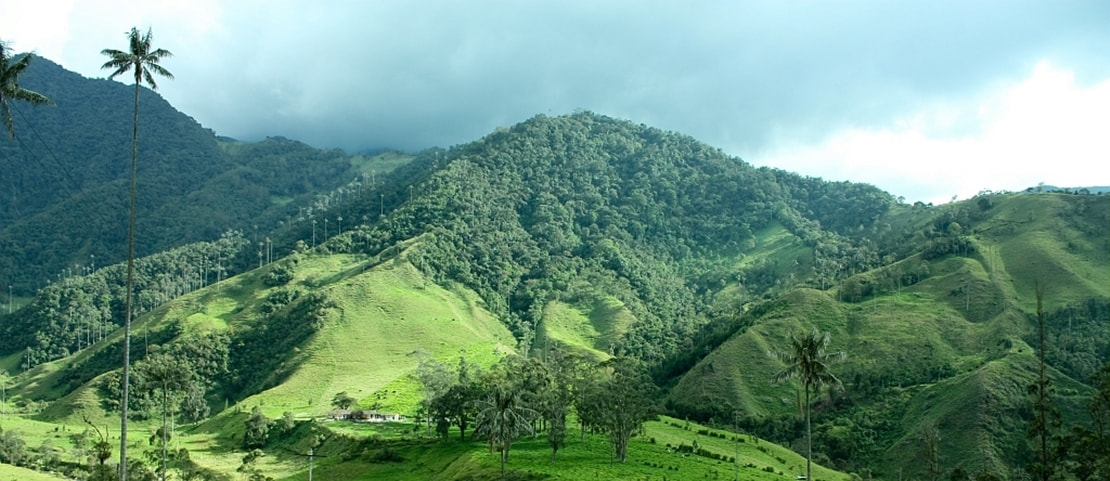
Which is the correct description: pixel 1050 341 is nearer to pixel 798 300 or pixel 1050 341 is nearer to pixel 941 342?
pixel 941 342

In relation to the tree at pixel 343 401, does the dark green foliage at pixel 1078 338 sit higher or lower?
higher

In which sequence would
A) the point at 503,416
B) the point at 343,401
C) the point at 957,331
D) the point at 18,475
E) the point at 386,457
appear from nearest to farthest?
the point at 503,416 → the point at 18,475 → the point at 386,457 → the point at 343,401 → the point at 957,331

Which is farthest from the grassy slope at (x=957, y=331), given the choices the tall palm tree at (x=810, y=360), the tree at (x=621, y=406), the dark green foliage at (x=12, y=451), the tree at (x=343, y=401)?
the dark green foliage at (x=12, y=451)

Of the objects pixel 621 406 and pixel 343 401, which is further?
pixel 343 401

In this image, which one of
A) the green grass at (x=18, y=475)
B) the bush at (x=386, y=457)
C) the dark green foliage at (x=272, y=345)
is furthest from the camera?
the dark green foliage at (x=272, y=345)

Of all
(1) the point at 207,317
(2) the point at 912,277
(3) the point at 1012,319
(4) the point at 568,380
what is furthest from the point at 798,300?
(1) the point at 207,317

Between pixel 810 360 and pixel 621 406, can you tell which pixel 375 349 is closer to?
pixel 621 406

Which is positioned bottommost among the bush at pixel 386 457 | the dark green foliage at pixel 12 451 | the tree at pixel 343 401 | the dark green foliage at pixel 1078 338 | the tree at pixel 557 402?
the bush at pixel 386 457

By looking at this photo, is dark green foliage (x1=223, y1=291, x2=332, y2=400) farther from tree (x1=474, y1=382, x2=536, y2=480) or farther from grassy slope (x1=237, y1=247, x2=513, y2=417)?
tree (x1=474, y1=382, x2=536, y2=480)

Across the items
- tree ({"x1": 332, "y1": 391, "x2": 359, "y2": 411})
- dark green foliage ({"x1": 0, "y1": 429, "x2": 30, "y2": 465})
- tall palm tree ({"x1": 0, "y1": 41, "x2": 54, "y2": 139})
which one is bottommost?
dark green foliage ({"x1": 0, "y1": 429, "x2": 30, "y2": 465})

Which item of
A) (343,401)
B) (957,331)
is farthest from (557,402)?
(957,331)

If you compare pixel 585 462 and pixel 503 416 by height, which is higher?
pixel 503 416

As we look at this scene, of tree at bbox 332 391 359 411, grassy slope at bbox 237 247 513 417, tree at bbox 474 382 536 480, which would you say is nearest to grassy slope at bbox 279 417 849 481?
tree at bbox 474 382 536 480

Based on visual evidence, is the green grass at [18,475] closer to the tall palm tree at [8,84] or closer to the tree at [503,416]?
the tree at [503,416]
